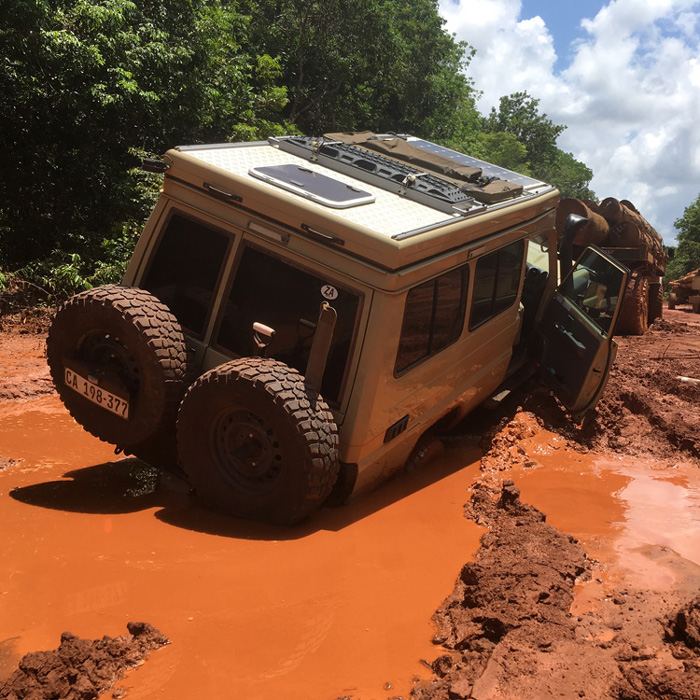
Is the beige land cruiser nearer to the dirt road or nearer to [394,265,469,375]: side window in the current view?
[394,265,469,375]: side window

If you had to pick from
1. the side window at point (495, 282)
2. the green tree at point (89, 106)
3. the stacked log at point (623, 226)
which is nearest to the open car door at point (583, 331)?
the side window at point (495, 282)

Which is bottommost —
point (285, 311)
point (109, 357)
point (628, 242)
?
point (109, 357)

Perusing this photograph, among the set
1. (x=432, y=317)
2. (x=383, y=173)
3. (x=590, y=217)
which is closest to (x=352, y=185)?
(x=383, y=173)

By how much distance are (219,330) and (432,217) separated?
4.97 ft

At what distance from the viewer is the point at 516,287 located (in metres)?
6.57

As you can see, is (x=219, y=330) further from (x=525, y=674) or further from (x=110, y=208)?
(x=110, y=208)

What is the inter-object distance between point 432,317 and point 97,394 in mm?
2100

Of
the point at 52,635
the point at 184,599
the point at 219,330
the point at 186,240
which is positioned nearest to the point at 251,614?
the point at 184,599

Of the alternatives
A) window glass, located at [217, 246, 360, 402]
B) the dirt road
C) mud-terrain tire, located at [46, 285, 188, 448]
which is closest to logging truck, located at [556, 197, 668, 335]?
the dirt road

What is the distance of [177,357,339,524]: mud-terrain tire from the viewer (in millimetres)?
4184

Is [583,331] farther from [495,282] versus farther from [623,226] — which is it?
[623,226]

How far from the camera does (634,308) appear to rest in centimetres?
1278

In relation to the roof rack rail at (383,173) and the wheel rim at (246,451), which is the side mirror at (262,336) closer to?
the wheel rim at (246,451)

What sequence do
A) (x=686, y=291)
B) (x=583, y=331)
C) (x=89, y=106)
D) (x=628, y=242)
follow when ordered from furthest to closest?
(x=686, y=291) → (x=628, y=242) → (x=89, y=106) → (x=583, y=331)
